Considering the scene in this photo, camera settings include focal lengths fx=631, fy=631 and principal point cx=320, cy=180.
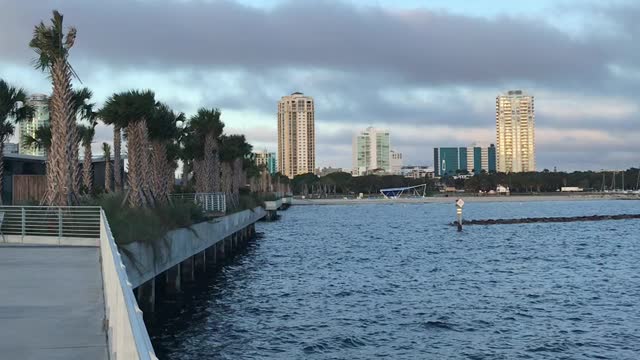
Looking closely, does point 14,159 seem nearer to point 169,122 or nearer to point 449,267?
point 169,122

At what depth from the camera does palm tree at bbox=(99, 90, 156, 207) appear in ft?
111

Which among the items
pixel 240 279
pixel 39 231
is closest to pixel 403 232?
pixel 240 279

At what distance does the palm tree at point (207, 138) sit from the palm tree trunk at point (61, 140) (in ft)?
95.4

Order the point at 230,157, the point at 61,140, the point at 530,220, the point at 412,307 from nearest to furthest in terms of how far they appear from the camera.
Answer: the point at 412,307, the point at 61,140, the point at 230,157, the point at 530,220

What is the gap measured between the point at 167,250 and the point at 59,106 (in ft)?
31.0

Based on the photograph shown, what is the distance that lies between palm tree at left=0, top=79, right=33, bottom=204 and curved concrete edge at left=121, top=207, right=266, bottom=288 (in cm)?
1231

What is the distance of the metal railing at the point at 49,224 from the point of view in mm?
24578

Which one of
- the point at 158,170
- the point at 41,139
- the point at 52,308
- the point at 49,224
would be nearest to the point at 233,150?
the point at 41,139

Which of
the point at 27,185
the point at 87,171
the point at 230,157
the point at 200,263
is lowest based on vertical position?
the point at 200,263

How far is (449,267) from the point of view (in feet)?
121

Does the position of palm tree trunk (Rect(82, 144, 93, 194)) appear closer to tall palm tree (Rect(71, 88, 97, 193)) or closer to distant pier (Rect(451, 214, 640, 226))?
tall palm tree (Rect(71, 88, 97, 193))

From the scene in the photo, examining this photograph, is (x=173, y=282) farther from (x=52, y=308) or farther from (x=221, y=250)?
(x=52, y=308)

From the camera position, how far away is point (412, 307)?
949 inches

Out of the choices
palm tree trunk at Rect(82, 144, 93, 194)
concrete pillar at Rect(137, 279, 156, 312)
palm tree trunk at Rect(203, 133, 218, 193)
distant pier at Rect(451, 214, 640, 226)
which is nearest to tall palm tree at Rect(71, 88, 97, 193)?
palm tree trunk at Rect(82, 144, 93, 194)
